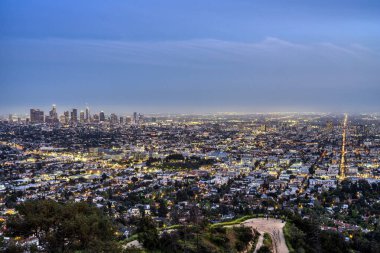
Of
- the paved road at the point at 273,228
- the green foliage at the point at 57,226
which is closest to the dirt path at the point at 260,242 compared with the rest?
the paved road at the point at 273,228

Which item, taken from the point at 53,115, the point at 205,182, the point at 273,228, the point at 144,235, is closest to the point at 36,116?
the point at 53,115

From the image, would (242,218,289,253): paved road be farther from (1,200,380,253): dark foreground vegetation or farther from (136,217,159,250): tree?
(136,217,159,250): tree

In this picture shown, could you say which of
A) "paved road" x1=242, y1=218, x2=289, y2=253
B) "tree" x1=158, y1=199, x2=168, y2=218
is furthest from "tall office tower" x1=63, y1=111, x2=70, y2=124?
"paved road" x1=242, y1=218, x2=289, y2=253

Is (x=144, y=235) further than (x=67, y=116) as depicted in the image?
No

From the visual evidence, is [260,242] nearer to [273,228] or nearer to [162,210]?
[273,228]

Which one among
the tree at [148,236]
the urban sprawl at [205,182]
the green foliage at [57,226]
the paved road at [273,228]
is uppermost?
the green foliage at [57,226]

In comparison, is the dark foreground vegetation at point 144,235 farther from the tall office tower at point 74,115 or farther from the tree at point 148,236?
the tall office tower at point 74,115
